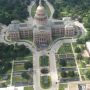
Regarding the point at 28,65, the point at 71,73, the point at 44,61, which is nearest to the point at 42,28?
the point at 44,61

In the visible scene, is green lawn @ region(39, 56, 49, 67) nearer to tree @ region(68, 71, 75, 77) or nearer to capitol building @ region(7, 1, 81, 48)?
tree @ region(68, 71, 75, 77)

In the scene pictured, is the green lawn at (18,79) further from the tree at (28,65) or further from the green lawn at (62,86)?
the green lawn at (62,86)

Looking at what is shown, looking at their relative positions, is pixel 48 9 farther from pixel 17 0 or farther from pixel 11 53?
pixel 11 53

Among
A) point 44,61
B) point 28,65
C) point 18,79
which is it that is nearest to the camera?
point 18,79

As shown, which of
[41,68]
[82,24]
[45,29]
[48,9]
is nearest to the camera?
[41,68]

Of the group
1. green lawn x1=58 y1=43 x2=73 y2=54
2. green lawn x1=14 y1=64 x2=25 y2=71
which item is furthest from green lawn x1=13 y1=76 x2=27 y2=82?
green lawn x1=58 y1=43 x2=73 y2=54

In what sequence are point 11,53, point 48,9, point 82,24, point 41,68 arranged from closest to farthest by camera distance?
point 41,68, point 11,53, point 82,24, point 48,9

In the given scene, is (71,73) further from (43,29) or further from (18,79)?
(43,29)

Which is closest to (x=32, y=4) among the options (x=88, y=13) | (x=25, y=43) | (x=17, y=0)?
(x=17, y=0)

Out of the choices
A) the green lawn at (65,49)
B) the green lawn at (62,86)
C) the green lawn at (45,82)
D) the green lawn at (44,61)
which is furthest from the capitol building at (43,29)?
the green lawn at (62,86)
